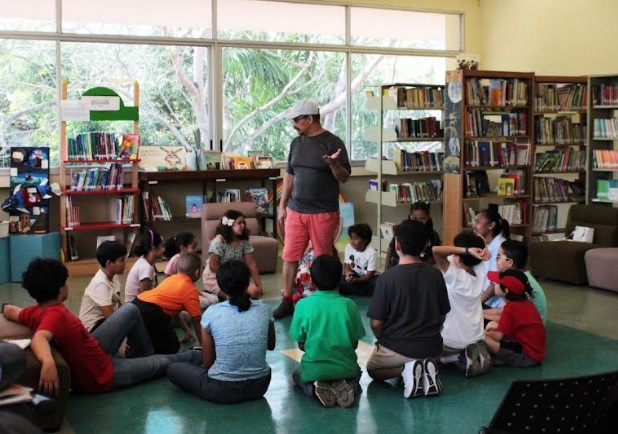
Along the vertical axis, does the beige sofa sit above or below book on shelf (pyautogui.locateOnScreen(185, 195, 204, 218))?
below

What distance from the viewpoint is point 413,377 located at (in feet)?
14.8

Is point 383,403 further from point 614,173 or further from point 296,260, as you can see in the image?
point 614,173

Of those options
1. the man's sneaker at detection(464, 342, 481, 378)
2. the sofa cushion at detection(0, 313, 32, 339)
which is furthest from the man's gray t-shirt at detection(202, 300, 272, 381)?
the man's sneaker at detection(464, 342, 481, 378)

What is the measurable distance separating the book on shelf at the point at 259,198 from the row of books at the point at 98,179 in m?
1.57

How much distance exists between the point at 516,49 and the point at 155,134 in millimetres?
4915

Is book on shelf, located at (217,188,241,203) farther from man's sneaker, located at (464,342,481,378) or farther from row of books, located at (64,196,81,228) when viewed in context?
man's sneaker, located at (464,342,481,378)

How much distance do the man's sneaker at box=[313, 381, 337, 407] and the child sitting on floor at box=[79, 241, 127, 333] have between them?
139 centimetres

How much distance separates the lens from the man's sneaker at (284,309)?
6438mm

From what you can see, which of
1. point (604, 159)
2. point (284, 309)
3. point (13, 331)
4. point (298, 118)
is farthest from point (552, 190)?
point (13, 331)

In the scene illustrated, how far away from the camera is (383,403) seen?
176 inches

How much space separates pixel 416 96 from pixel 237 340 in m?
5.81

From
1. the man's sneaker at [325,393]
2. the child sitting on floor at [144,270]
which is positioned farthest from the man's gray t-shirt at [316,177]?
the man's sneaker at [325,393]

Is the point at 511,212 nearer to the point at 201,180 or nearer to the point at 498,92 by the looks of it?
the point at 498,92

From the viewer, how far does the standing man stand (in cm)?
639
